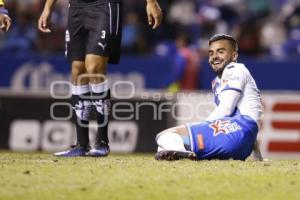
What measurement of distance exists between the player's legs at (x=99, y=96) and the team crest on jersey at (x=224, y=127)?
1.27 meters

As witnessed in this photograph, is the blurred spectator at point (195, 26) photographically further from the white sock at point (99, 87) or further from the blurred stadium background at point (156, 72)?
the white sock at point (99, 87)

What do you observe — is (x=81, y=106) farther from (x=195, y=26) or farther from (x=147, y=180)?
(x=195, y=26)

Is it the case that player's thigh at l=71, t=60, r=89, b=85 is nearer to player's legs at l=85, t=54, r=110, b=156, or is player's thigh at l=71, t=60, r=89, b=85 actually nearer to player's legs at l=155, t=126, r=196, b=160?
player's legs at l=85, t=54, r=110, b=156

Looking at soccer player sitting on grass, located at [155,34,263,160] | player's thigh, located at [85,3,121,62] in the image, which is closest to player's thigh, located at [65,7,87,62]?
player's thigh, located at [85,3,121,62]

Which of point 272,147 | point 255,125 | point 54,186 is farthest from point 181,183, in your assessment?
point 272,147

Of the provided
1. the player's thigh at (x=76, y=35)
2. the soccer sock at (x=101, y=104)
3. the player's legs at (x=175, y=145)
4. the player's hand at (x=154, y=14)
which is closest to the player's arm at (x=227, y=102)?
the player's legs at (x=175, y=145)

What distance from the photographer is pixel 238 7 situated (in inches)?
768

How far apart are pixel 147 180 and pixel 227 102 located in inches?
61.4

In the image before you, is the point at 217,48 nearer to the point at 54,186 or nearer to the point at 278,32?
the point at 54,186

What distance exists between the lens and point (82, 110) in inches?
376

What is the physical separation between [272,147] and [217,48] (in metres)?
7.17

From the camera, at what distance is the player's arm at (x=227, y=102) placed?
8.57m

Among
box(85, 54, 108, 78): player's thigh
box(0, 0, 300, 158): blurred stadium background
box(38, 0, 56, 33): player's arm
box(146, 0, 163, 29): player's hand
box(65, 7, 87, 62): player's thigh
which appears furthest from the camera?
box(0, 0, 300, 158): blurred stadium background

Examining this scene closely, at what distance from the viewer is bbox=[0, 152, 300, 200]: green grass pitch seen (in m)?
6.86
